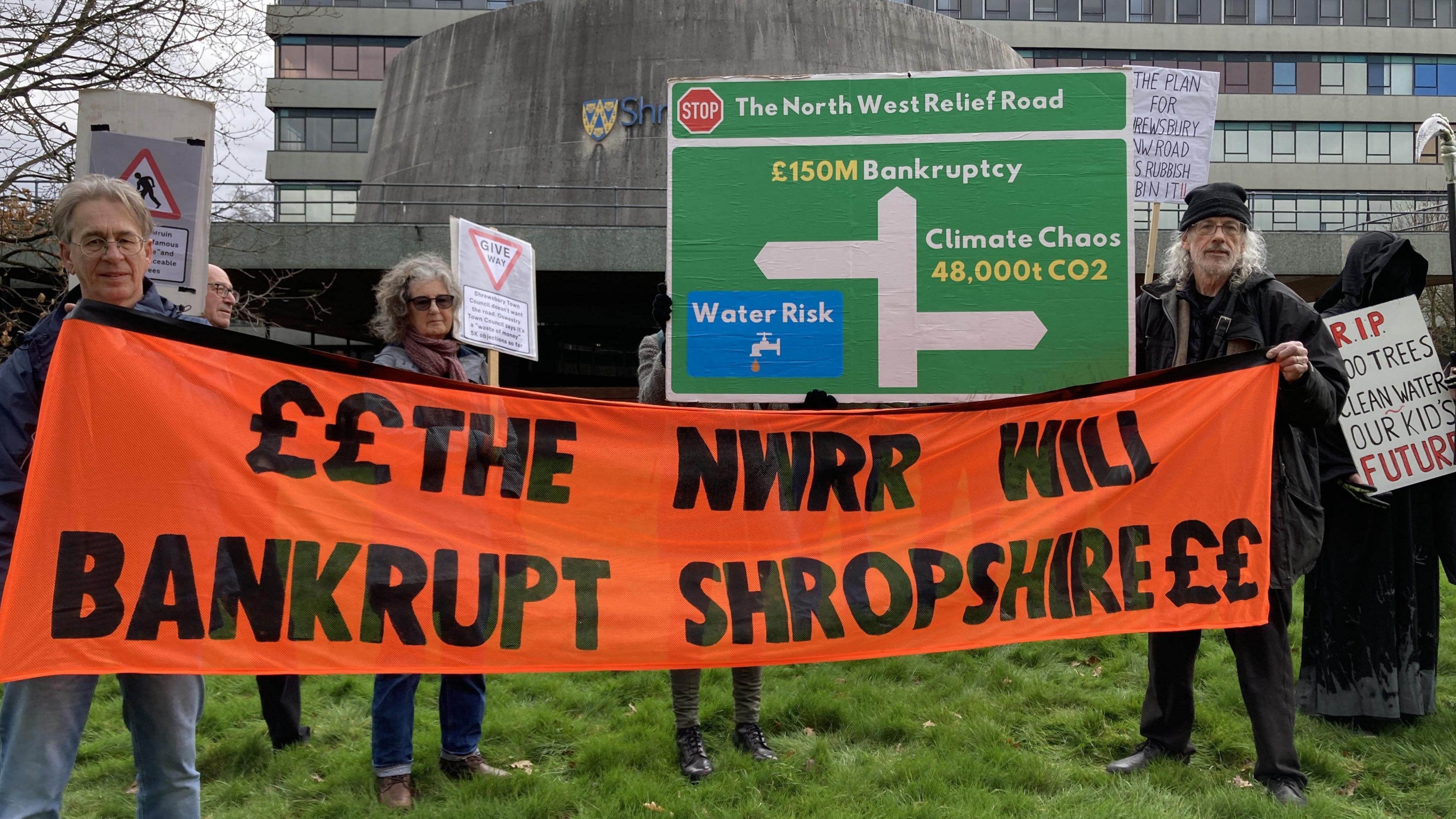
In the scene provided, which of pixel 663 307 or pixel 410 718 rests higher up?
pixel 663 307

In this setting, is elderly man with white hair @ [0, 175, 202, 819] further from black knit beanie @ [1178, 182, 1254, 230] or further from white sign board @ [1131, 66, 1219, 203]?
white sign board @ [1131, 66, 1219, 203]

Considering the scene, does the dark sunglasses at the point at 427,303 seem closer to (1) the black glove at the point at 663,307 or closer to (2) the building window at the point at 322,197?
(1) the black glove at the point at 663,307

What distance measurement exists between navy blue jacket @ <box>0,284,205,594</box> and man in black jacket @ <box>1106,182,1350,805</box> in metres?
4.10

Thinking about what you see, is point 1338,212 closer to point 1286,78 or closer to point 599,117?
point 599,117

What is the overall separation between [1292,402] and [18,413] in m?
4.37

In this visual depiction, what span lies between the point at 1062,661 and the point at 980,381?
2.24 m

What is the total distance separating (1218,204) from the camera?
A: 441cm

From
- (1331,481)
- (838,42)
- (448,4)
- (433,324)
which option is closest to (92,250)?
(433,324)

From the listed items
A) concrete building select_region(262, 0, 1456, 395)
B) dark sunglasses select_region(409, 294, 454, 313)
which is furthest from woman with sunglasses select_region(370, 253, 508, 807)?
concrete building select_region(262, 0, 1456, 395)

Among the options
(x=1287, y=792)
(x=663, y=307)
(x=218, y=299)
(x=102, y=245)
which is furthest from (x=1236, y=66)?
(x=102, y=245)

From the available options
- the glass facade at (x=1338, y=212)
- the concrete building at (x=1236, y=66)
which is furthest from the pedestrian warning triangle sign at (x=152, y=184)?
the concrete building at (x=1236, y=66)

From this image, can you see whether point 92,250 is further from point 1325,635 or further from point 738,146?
point 1325,635

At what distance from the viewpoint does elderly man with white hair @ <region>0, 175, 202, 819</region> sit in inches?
117

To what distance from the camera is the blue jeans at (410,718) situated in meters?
4.39
